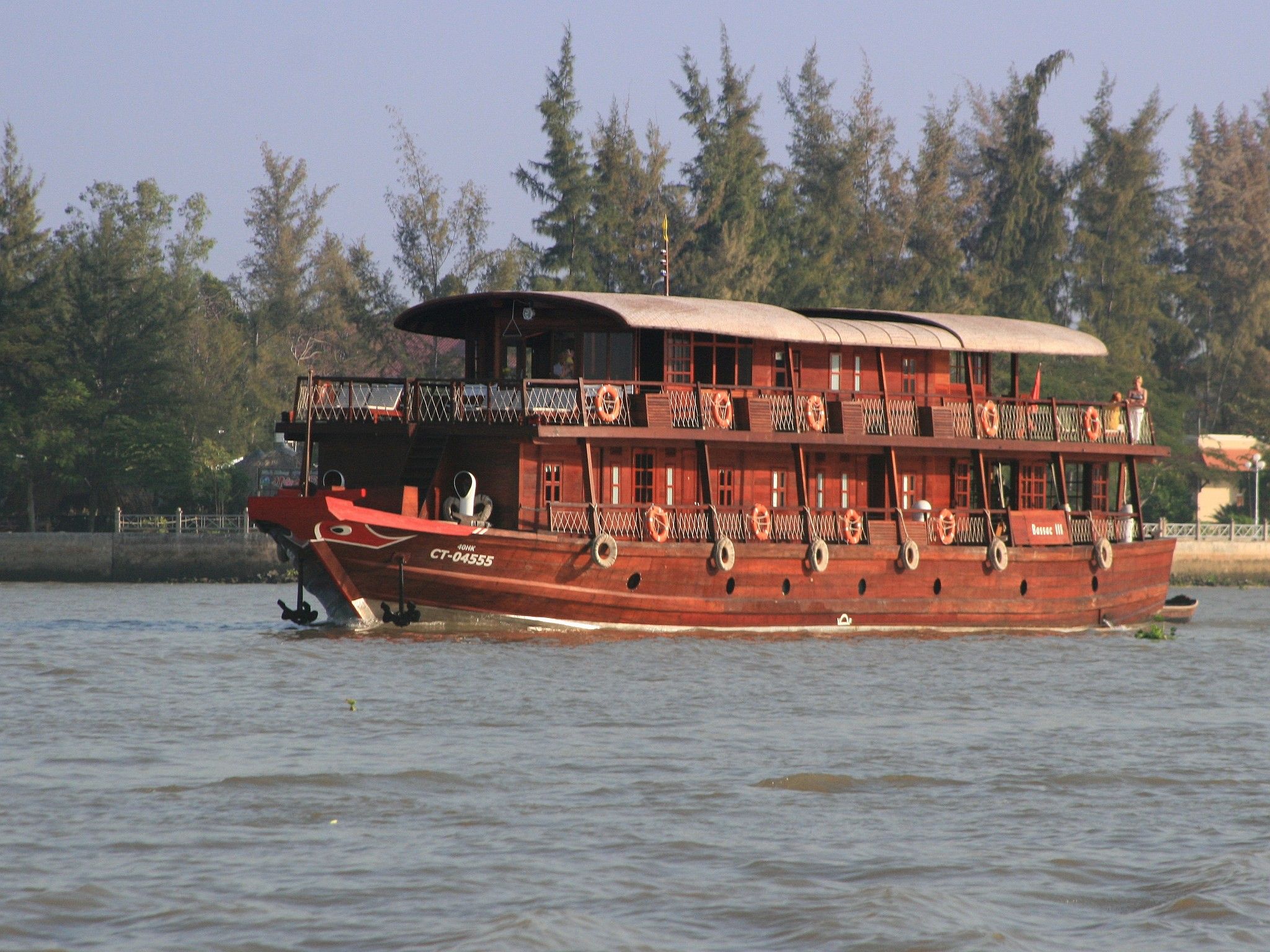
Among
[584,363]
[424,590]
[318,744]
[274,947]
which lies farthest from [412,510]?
[274,947]

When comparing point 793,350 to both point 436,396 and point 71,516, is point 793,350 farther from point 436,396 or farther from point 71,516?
point 71,516

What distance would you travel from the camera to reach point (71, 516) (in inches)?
1895

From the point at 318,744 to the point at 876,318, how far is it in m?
15.3

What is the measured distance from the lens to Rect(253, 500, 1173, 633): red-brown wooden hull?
68.0 feet

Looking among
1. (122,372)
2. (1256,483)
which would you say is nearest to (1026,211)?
(1256,483)

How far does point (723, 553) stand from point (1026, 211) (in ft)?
140

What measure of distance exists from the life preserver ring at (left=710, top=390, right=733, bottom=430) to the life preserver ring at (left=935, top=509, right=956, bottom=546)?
12.9 feet

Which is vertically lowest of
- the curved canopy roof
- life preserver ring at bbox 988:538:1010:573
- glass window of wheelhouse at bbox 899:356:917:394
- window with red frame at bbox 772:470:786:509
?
life preserver ring at bbox 988:538:1010:573

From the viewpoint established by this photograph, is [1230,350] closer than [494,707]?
No

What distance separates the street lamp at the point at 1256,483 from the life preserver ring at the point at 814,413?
1148 inches

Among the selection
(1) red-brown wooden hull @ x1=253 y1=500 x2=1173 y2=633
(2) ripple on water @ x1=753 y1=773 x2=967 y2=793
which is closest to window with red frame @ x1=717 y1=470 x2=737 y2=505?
(1) red-brown wooden hull @ x1=253 y1=500 x2=1173 y2=633

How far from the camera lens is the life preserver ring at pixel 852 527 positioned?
2411 cm

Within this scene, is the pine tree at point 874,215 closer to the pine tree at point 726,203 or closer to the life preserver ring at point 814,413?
the pine tree at point 726,203

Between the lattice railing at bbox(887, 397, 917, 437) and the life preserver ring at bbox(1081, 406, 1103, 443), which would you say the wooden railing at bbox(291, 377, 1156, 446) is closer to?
the lattice railing at bbox(887, 397, 917, 437)
